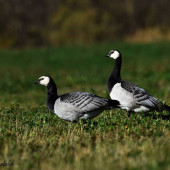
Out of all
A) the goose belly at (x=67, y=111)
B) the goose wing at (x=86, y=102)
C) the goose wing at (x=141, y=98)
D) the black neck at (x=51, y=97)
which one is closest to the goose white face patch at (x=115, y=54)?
the goose wing at (x=141, y=98)

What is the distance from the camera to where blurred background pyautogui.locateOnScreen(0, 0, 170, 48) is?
177 ft

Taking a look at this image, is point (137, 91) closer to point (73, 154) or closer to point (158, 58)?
point (73, 154)

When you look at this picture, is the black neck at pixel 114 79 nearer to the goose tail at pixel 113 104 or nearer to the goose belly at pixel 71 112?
the goose tail at pixel 113 104

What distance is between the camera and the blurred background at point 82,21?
53.8 m

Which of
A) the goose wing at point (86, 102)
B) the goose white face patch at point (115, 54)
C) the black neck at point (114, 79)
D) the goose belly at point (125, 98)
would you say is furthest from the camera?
the goose white face patch at point (115, 54)

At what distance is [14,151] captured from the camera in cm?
582

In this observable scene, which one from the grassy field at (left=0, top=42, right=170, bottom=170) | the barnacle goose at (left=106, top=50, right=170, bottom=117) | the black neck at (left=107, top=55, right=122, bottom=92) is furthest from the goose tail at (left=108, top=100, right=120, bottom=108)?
the black neck at (left=107, top=55, right=122, bottom=92)

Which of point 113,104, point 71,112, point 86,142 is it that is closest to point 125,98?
point 113,104

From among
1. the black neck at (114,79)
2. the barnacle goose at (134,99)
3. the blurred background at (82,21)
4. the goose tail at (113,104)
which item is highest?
the blurred background at (82,21)

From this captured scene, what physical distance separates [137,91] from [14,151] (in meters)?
3.98

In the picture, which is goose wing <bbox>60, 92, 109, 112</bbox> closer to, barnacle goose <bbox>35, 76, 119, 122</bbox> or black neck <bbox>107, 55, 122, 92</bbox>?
barnacle goose <bbox>35, 76, 119, 122</bbox>

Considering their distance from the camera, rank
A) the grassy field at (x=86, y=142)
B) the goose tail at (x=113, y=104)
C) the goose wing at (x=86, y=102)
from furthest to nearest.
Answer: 1. the goose tail at (x=113, y=104)
2. the goose wing at (x=86, y=102)
3. the grassy field at (x=86, y=142)

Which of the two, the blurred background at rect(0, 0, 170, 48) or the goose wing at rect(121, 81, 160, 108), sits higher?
the blurred background at rect(0, 0, 170, 48)

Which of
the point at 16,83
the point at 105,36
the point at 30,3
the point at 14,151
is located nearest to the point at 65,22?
the point at 105,36
